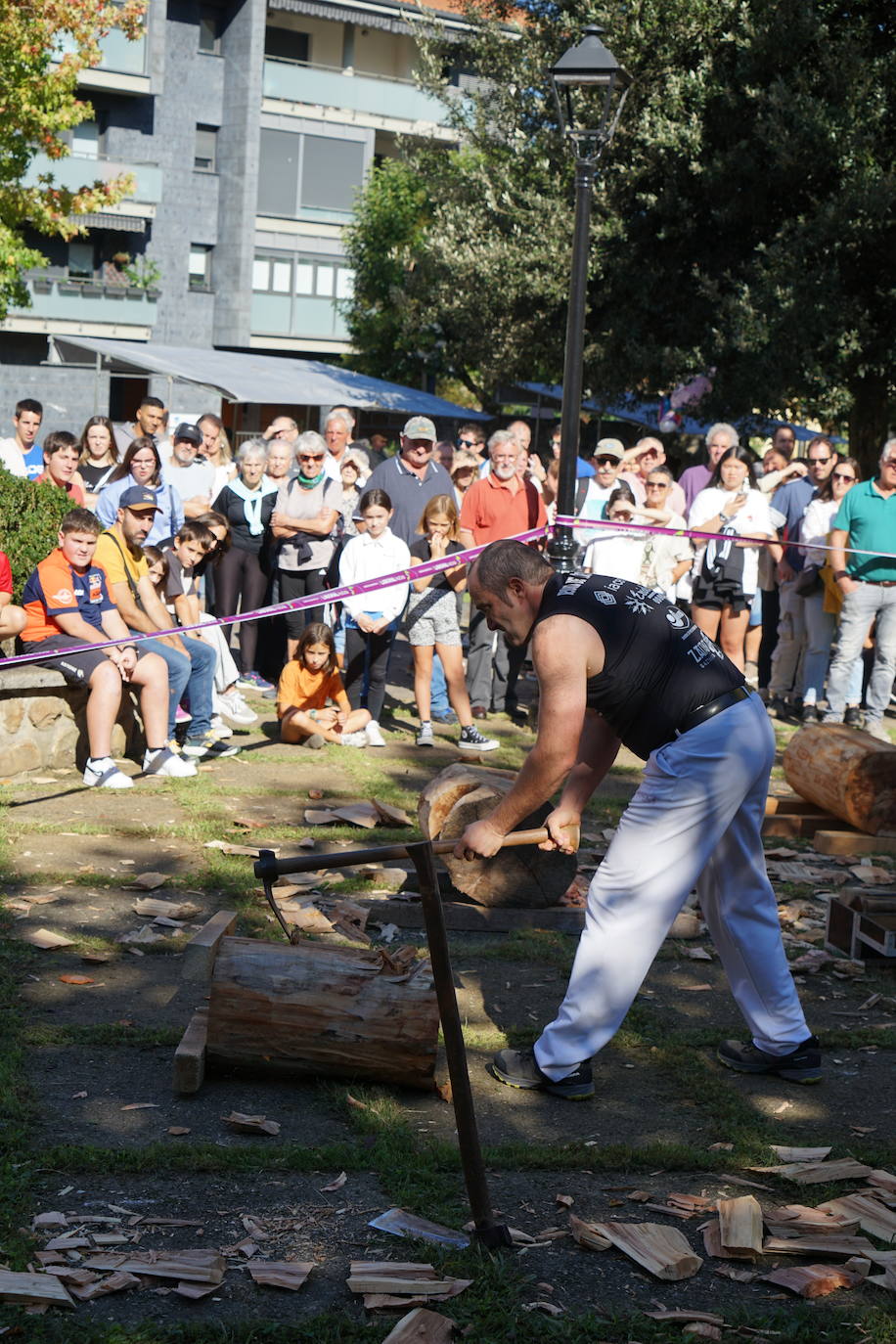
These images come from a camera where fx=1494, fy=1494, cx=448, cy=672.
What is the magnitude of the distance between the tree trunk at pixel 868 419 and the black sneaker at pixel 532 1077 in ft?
50.3

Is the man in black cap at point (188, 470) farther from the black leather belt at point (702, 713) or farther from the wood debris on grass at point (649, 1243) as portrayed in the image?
the wood debris on grass at point (649, 1243)

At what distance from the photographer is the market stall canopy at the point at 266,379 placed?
2919 cm

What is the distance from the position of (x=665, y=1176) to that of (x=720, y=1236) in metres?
0.44

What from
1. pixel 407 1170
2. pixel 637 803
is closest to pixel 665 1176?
pixel 407 1170

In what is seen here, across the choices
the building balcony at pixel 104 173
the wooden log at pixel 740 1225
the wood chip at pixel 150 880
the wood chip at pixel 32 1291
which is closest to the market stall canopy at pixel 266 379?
the building balcony at pixel 104 173

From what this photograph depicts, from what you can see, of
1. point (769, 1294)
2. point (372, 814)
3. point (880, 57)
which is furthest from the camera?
point (880, 57)

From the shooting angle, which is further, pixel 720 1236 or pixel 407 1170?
pixel 407 1170

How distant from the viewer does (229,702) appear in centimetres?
1036

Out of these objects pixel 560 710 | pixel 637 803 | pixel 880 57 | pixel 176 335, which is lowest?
pixel 637 803

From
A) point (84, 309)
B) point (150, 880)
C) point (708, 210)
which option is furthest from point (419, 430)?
point (84, 309)

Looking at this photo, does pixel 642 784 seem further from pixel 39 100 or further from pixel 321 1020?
pixel 39 100

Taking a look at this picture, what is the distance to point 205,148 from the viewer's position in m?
40.6

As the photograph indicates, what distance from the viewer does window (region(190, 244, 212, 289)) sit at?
40.7m

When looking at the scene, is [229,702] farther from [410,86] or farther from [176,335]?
[410,86]
